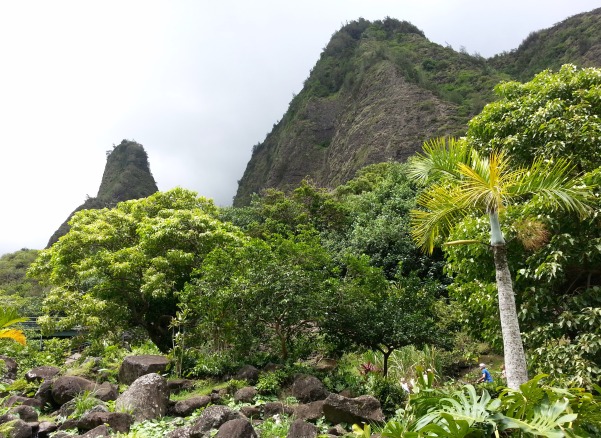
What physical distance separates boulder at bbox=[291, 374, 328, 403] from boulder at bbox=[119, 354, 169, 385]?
3167mm

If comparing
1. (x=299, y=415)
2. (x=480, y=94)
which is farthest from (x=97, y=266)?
(x=480, y=94)

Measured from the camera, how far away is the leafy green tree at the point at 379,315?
9141 millimetres

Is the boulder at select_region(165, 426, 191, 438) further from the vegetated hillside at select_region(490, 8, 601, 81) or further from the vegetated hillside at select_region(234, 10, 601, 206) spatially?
the vegetated hillside at select_region(490, 8, 601, 81)

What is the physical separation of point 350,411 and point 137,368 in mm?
5012

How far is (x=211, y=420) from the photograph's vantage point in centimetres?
628

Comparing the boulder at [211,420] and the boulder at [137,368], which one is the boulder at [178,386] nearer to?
the boulder at [137,368]

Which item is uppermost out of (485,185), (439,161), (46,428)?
(439,161)

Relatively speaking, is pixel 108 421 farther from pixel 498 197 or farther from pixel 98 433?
pixel 498 197

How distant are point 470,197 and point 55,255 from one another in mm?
13101

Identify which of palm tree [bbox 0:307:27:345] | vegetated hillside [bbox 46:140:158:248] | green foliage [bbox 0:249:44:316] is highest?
vegetated hillside [bbox 46:140:158:248]

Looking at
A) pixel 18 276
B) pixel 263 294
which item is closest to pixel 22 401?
pixel 263 294

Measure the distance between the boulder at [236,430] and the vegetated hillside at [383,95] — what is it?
109 ft

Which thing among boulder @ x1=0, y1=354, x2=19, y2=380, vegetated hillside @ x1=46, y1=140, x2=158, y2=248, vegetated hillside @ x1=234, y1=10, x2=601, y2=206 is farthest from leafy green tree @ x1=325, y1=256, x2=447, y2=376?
vegetated hillside @ x1=46, y1=140, x2=158, y2=248

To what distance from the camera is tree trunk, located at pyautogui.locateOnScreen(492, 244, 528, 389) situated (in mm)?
5102
